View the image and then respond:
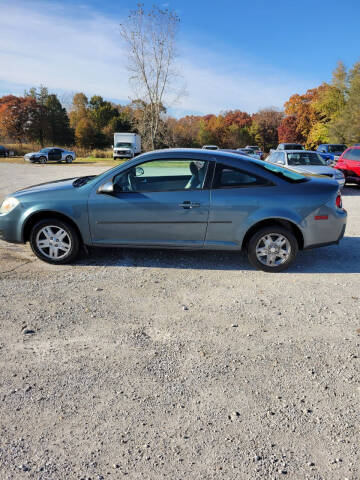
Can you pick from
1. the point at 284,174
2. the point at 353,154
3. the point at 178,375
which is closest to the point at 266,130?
the point at 353,154

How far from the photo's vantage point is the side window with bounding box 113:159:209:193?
5301mm

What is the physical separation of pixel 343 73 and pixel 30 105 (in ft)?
152

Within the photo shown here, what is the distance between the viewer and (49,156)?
36.7 meters

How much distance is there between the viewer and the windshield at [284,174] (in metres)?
5.35

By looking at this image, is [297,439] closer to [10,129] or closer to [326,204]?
[326,204]

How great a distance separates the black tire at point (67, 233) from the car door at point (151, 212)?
0.27 metres

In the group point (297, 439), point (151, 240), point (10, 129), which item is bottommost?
point (297, 439)

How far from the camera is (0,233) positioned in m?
5.53

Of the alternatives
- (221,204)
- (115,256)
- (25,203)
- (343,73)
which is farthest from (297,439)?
(343,73)

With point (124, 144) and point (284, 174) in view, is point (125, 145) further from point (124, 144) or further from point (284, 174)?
point (284, 174)

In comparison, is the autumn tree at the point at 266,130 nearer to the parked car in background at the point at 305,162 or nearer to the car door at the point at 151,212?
the parked car in background at the point at 305,162

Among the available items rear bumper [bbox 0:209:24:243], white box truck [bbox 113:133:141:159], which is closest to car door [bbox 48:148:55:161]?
white box truck [bbox 113:133:141:159]

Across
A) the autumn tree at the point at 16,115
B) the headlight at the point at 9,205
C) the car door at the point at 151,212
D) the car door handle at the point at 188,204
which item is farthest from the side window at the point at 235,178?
the autumn tree at the point at 16,115

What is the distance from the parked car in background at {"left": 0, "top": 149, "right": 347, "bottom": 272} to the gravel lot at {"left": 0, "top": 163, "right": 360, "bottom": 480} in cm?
46
